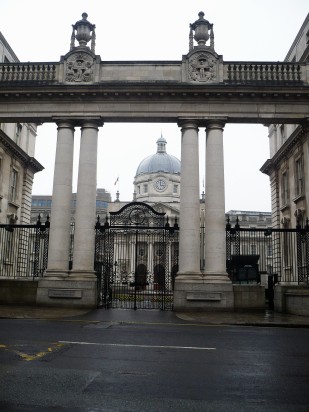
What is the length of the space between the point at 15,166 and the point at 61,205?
14568 mm

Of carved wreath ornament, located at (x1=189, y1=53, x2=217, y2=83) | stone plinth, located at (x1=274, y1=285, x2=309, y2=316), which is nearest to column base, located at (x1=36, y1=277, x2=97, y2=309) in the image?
stone plinth, located at (x1=274, y1=285, x2=309, y2=316)

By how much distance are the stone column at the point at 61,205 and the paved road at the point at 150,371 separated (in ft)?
28.1

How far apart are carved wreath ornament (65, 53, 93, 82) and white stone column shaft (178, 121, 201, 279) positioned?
5.50 meters

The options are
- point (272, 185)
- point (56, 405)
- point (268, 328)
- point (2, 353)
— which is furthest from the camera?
point (272, 185)

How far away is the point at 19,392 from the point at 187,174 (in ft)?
53.2

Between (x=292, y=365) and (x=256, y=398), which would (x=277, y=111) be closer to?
(x=292, y=365)

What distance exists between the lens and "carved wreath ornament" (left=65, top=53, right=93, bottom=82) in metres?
22.2

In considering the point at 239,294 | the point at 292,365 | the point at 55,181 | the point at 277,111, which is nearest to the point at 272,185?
the point at 277,111

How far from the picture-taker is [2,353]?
27.5 ft

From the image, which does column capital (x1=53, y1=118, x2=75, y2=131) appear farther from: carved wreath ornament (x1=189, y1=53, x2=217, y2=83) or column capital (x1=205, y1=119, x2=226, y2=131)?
column capital (x1=205, y1=119, x2=226, y2=131)

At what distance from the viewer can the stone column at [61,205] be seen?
817 inches

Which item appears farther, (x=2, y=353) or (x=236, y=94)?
(x=236, y=94)

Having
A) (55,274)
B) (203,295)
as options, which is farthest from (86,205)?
(203,295)

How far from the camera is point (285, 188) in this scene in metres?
33.6
